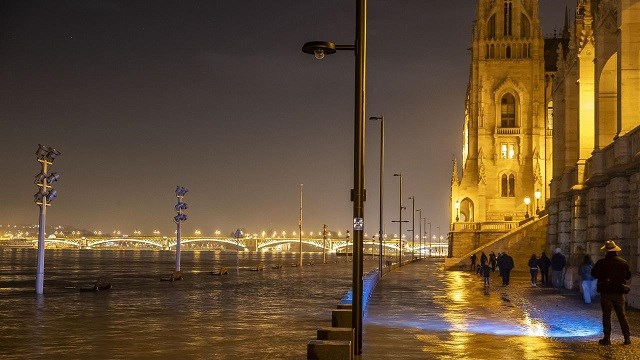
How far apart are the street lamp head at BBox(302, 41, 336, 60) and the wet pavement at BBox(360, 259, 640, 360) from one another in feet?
17.3

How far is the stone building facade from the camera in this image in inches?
1030

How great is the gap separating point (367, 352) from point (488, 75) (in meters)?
79.8

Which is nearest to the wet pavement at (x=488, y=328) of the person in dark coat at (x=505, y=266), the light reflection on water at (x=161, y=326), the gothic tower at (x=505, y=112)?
the light reflection on water at (x=161, y=326)

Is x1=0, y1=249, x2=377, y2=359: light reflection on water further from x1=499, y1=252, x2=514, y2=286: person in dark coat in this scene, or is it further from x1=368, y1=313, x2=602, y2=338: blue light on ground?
x1=499, y1=252, x2=514, y2=286: person in dark coat

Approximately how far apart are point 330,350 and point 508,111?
82457 mm

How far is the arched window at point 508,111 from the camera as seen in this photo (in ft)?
299

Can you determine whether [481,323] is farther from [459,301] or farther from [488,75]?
[488,75]

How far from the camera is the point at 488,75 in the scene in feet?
298

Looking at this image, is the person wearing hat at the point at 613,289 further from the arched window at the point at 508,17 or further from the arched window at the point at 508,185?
the arched window at the point at 508,17

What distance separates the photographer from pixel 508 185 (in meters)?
90.3

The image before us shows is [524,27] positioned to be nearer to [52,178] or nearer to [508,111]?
[508,111]

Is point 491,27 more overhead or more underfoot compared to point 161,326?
more overhead

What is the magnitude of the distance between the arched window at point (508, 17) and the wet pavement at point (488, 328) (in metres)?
65.9

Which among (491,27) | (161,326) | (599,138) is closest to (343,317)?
(161,326)
